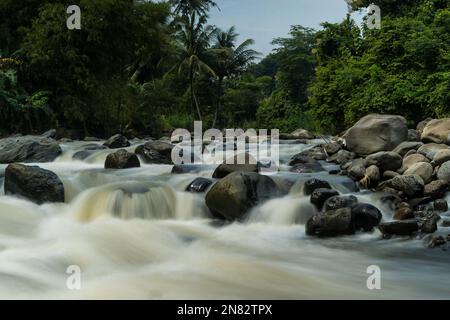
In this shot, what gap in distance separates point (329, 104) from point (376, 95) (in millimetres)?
2663

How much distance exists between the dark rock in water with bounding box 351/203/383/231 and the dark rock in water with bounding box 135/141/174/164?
5.54m

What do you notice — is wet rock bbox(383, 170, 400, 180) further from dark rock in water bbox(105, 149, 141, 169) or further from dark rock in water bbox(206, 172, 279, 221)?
dark rock in water bbox(105, 149, 141, 169)

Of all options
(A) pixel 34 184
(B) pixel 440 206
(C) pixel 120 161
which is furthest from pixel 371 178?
(A) pixel 34 184

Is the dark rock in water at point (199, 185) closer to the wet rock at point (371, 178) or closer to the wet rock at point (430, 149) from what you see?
the wet rock at point (371, 178)

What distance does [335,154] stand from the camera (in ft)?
35.7

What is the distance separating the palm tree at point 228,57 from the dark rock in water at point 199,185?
76.3 feet

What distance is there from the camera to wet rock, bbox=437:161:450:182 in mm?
Result: 7664

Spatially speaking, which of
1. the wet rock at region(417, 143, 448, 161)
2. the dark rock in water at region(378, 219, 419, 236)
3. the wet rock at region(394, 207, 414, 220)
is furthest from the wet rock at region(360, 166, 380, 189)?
the dark rock in water at region(378, 219, 419, 236)

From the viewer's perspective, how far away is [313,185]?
7.73 m

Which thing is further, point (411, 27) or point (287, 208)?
point (411, 27)

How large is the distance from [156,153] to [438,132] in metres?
6.01
